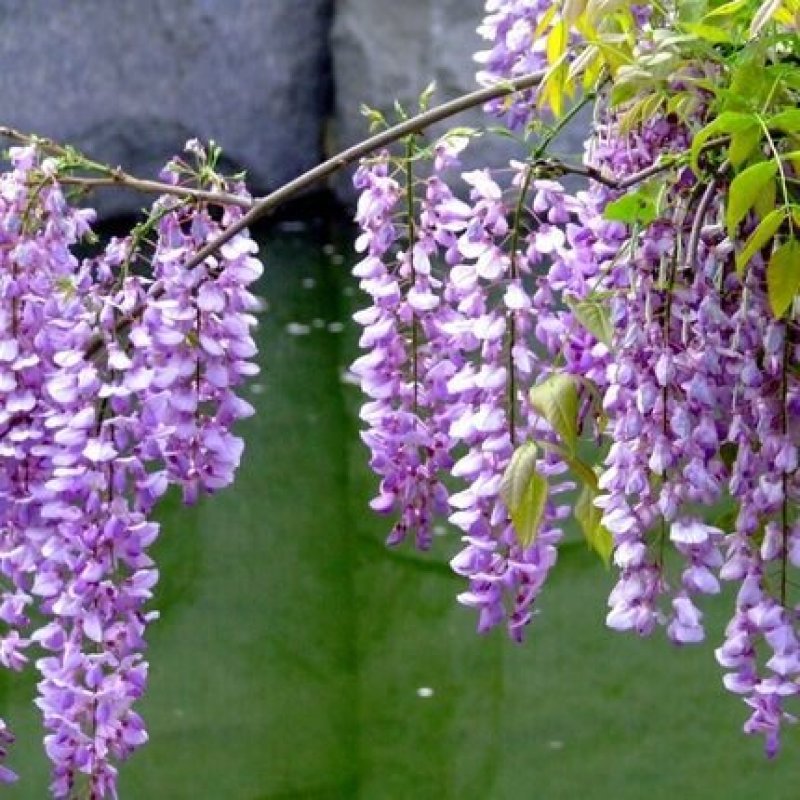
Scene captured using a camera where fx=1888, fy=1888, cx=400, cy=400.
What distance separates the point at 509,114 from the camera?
1322 mm

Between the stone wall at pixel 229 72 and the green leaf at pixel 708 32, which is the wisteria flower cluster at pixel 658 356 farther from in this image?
the stone wall at pixel 229 72

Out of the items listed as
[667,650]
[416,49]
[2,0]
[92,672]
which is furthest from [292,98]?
[92,672]

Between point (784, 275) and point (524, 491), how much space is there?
0.51 feet

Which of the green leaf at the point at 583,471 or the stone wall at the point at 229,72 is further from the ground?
the stone wall at the point at 229,72

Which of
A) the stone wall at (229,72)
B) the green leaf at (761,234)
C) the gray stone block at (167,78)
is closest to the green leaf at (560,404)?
the green leaf at (761,234)

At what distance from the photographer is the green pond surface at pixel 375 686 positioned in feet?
8.57

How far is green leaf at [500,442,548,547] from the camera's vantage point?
85 centimetres

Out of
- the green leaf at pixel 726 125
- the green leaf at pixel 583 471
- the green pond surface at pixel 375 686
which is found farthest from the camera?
the green pond surface at pixel 375 686

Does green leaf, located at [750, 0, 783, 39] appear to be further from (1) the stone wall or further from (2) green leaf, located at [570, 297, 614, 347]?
(1) the stone wall

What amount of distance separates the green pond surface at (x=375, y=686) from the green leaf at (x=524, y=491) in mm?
1768

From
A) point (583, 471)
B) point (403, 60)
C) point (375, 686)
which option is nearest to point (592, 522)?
point (583, 471)

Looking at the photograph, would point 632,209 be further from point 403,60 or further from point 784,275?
point 403,60

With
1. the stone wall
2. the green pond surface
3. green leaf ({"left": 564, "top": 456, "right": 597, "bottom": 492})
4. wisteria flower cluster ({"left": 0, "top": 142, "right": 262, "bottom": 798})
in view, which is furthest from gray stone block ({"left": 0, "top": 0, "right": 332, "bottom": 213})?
green leaf ({"left": 564, "top": 456, "right": 597, "bottom": 492})

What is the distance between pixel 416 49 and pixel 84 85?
1.00 m
